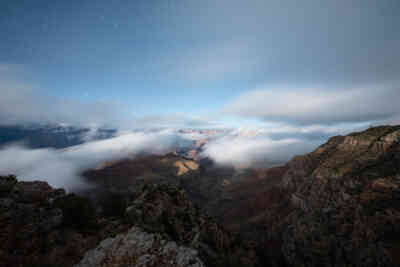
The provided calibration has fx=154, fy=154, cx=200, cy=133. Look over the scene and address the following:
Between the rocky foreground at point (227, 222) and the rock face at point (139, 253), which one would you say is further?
the rocky foreground at point (227, 222)

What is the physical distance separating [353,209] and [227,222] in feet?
259

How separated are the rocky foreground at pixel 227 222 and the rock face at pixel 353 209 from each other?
27 centimetres

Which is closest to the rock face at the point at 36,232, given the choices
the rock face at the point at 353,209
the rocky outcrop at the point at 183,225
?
the rocky outcrop at the point at 183,225

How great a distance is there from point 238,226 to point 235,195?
7205 cm

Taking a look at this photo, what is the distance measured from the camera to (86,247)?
10516mm

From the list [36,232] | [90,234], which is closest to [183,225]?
[90,234]

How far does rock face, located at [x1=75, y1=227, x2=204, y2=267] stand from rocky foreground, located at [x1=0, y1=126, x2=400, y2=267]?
0.20 ft

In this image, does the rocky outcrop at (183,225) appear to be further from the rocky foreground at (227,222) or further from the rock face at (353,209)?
the rock face at (353,209)

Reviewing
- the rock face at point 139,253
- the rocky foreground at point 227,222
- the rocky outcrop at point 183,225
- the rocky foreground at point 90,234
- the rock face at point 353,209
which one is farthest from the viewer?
the rock face at point 353,209

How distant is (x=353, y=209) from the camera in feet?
174

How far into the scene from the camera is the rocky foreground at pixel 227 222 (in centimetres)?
1004

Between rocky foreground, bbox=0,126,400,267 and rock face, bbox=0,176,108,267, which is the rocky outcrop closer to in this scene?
rocky foreground, bbox=0,126,400,267

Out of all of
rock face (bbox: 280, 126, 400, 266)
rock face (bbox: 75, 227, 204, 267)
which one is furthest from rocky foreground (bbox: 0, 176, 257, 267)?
rock face (bbox: 280, 126, 400, 266)

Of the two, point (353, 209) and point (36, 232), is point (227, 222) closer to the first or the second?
point (353, 209)
